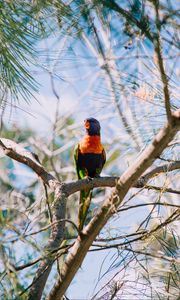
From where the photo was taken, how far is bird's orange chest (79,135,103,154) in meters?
2.90

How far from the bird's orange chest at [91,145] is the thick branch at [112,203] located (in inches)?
63.6

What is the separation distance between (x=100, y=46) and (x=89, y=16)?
0.49ft

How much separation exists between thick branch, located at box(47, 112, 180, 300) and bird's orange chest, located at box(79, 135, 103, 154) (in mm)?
1616

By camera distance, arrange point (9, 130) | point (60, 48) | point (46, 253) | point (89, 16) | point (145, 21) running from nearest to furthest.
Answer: point (145, 21) → point (46, 253) → point (89, 16) → point (60, 48) → point (9, 130)

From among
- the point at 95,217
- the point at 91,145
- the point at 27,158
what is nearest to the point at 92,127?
the point at 91,145

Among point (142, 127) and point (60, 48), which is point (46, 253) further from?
point (60, 48)

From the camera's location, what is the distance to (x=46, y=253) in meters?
1.24

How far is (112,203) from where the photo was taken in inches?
48.4

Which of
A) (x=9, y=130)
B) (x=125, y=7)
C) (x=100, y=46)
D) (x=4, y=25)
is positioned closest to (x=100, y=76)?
(x=100, y=46)

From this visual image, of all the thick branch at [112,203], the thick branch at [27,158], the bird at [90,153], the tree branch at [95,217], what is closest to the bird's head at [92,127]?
the bird at [90,153]

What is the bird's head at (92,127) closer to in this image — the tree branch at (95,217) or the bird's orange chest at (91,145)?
the bird's orange chest at (91,145)

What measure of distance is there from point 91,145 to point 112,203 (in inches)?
67.6

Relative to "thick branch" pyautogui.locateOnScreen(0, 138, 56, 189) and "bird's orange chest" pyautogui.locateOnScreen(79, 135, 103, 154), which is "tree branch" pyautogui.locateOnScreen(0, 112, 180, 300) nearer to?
"thick branch" pyautogui.locateOnScreen(0, 138, 56, 189)

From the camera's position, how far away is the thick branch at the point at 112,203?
3.70 feet
